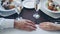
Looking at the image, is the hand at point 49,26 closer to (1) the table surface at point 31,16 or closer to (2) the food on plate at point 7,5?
(1) the table surface at point 31,16

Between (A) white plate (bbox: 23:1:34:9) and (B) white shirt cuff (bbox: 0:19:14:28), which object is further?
(A) white plate (bbox: 23:1:34:9)

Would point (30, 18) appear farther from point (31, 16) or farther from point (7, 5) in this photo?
point (7, 5)

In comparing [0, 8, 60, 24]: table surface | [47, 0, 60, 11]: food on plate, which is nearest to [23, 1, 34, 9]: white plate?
→ [0, 8, 60, 24]: table surface

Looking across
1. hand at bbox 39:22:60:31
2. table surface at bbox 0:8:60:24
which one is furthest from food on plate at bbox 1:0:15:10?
hand at bbox 39:22:60:31

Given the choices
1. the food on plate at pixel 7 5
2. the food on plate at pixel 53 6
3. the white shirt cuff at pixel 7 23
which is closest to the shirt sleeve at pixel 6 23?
the white shirt cuff at pixel 7 23

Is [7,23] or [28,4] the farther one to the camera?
[28,4]

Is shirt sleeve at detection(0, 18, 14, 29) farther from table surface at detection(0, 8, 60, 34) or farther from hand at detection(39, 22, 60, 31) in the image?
hand at detection(39, 22, 60, 31)

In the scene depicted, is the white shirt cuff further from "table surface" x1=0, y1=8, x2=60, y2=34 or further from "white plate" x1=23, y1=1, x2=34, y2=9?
"white plate" x1=23, y1=1, x2=34, y2=9

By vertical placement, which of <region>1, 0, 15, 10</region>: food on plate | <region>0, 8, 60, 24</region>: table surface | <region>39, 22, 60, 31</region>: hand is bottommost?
<region>39, 22, 60, 31</region>: hand

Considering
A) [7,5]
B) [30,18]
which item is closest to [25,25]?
[30,18]

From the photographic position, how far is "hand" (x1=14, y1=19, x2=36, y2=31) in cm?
Result: 100

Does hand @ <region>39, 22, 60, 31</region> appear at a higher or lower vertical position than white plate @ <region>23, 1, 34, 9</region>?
lower

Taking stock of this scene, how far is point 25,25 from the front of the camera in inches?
39.7

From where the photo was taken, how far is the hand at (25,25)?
1.00m
